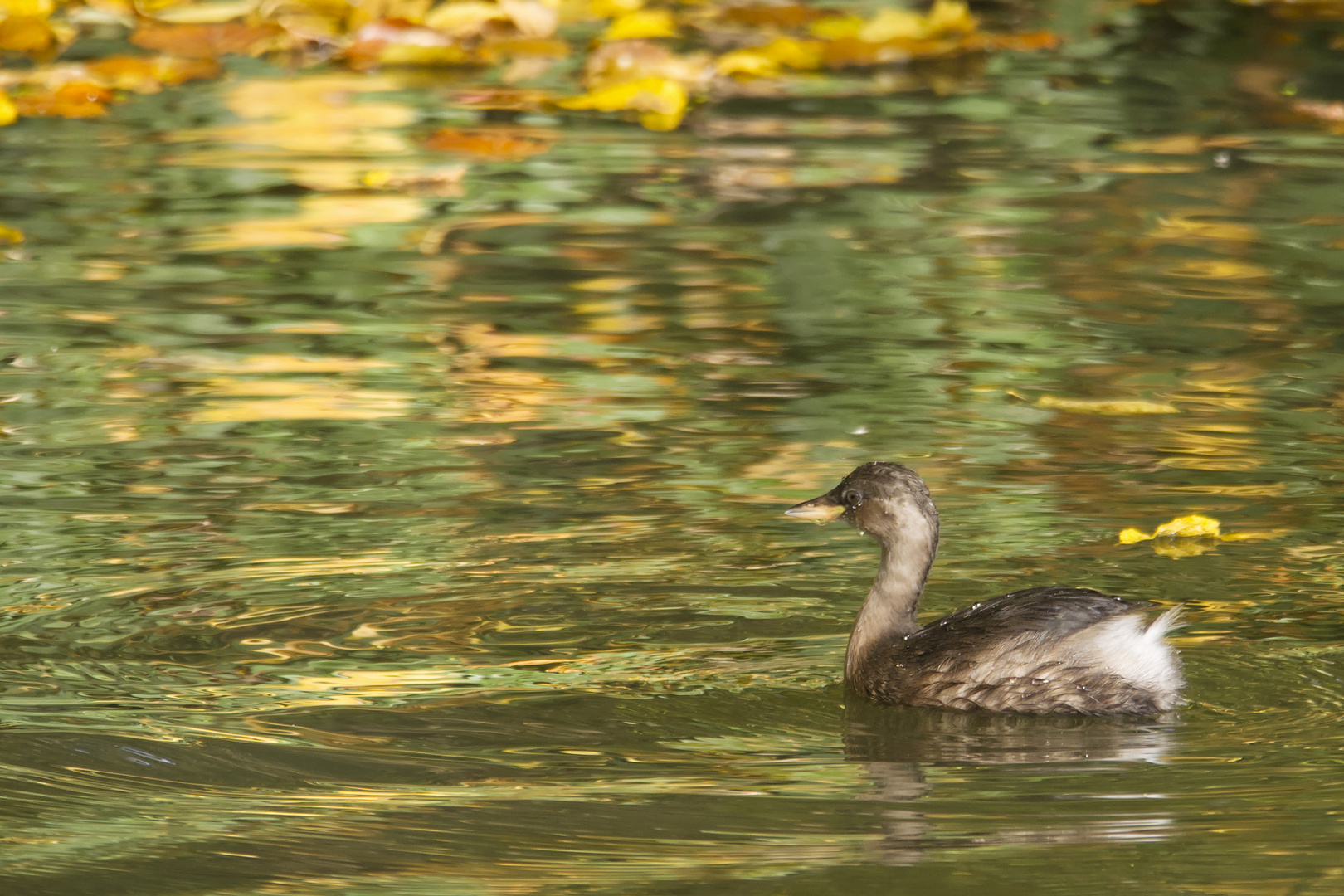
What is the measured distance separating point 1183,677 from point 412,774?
1726mm

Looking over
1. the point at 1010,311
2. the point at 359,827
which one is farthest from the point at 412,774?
the point at 1010,311

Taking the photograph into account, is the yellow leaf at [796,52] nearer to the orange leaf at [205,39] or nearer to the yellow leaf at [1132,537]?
the orange leaf at [205,39]

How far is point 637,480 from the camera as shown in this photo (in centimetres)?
605

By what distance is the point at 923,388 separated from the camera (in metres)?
6.98

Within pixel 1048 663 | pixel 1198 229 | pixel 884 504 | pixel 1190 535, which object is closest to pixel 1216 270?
pixel 1198 229

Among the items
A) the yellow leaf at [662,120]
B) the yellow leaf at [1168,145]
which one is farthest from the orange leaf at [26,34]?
the yellow leaf at [1168,145]

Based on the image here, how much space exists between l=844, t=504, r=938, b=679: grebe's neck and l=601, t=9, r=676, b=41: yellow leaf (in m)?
7.43

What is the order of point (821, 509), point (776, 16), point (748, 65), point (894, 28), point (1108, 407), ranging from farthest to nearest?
point (776, 16), point (894, 28), point (748, 65), point (1108, 407), point (821, 509)

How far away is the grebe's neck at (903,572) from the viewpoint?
4930 millimetres

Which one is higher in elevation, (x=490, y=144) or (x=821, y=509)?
(x=490, y=144)

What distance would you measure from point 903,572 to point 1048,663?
492mm

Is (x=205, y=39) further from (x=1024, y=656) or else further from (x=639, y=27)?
(x=1024, y=656)

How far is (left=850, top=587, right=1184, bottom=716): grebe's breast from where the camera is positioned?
457 cm

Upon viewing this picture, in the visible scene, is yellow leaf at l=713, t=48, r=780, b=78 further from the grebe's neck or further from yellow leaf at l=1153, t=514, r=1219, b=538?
the grebe's neck
